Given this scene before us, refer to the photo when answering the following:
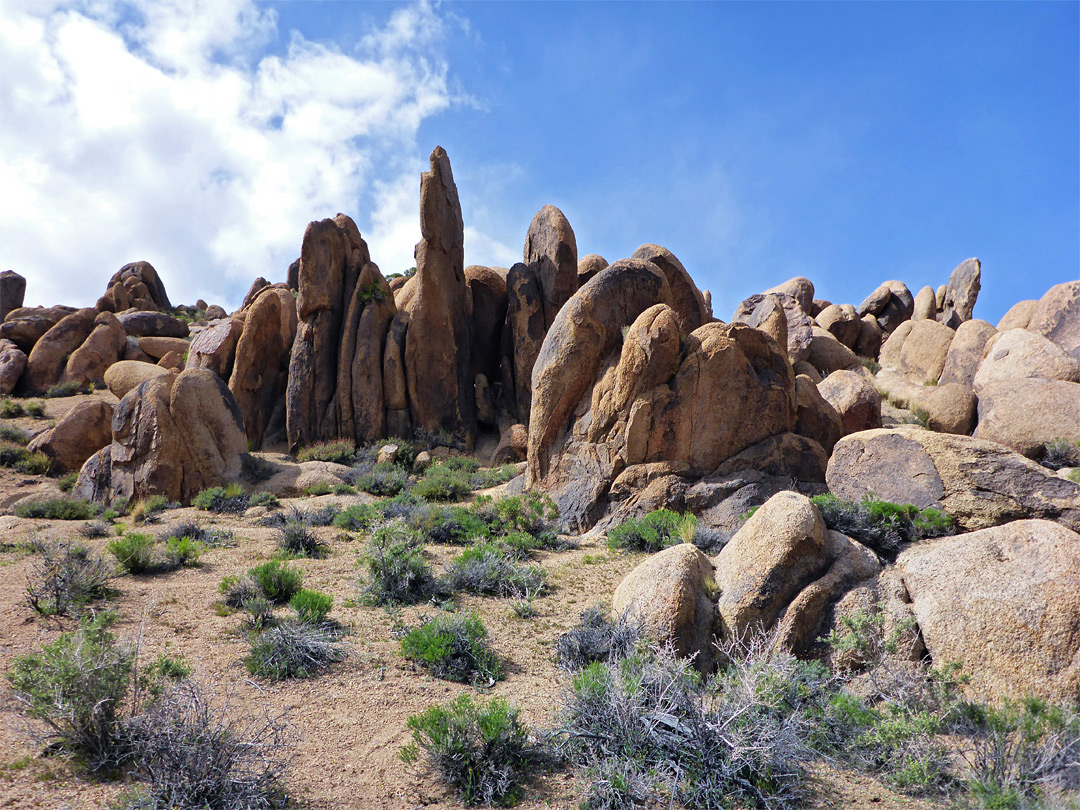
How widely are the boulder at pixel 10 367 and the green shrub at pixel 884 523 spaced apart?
3338cm

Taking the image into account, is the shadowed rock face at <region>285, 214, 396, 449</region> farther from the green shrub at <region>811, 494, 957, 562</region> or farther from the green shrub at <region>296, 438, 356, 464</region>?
the green shrub at <region>811, 494, 957, 562</region>

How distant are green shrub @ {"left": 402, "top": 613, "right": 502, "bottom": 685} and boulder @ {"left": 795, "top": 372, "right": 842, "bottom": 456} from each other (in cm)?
938

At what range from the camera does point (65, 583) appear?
7.72 metres

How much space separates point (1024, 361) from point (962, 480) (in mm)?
11141

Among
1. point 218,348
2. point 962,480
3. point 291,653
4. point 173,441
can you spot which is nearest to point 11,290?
point 218,348

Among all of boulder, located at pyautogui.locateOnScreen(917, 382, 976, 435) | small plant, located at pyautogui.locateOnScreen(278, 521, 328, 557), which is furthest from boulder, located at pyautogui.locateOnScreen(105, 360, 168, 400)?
boulder, located at pyautogui.locateOnScreen(917, 382, 976, 435)

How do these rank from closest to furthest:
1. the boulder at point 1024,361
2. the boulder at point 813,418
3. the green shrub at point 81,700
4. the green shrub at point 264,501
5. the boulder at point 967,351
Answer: the green shrub at point 81,700
the boulder at point 813,418
the green shrub at point 264,501
the boulder at point 1024,361
the boulder at point 967,351

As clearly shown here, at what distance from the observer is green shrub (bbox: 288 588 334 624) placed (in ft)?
24.3

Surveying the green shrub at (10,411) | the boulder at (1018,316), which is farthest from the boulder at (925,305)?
the green shrub at (10,411)

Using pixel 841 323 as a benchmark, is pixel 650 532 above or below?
below

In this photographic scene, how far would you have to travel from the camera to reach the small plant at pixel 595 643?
6.44 m

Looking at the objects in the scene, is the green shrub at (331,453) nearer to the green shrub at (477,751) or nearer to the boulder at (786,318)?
the boulder at (786,318)

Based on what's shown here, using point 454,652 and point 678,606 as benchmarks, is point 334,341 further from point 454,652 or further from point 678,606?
point 678,606

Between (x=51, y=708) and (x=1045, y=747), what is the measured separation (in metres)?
7.15
